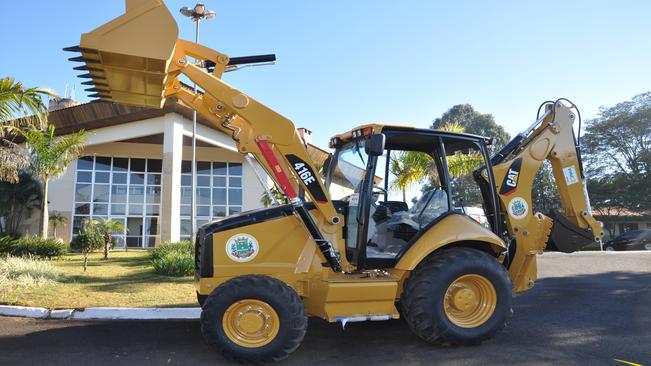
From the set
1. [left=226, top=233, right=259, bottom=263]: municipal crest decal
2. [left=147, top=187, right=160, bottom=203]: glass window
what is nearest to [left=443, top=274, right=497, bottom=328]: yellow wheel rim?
[left=226, top=233, right=259, bottom=263]: municipal crest decal

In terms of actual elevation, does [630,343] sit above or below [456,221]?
below

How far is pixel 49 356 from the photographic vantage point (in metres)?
5.33

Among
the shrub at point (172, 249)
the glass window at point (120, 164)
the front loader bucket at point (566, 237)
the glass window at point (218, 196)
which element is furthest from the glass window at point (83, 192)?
the front loader bucket at point (566, 237)

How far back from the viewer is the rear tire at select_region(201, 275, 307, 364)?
494 cm

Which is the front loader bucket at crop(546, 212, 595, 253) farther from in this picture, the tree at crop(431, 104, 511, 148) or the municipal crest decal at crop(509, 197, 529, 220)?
the tree at crop(431, 104, 511, 148)

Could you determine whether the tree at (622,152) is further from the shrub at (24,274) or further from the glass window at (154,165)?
the shrub at (24,274)


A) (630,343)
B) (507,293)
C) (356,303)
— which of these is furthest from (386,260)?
(630,343)

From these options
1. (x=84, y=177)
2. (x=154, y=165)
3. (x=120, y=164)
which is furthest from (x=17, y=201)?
(x=154, y=165)

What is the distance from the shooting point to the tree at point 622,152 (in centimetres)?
3869

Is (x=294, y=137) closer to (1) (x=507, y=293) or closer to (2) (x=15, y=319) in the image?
(1) (x=507, y=293)

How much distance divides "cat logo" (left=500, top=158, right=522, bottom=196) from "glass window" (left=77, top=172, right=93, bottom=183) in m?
26.0

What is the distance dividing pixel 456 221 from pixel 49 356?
4987mm

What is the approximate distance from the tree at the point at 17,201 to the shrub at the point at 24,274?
14.6 m

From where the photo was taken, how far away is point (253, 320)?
5.04 m
